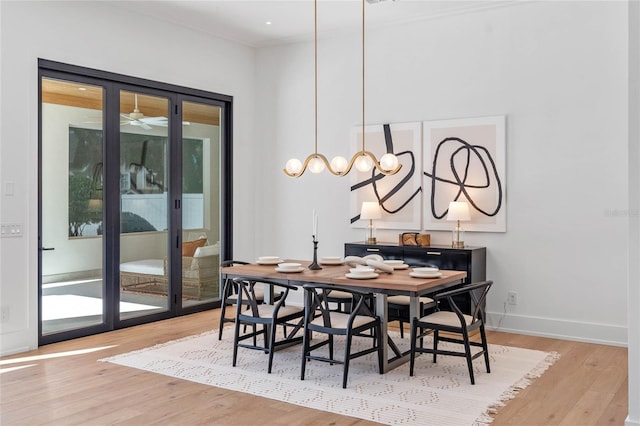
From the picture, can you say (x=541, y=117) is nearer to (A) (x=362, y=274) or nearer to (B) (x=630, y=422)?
(A) (x=362, y=274)

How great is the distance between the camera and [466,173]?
6.23 meters

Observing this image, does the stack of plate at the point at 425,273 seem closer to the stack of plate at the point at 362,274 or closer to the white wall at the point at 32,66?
the stack of plate at the point at 362,274

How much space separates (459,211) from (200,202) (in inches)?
115

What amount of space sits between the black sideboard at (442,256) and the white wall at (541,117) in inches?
10.7

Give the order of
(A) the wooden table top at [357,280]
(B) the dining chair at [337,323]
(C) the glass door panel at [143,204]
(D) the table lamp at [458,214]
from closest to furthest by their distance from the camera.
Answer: (B) the dining chair at [337,323], (A) the wooden table top at [357,280], (D) the table lamp at [458,214], (C) the glass door panel at [143,204]

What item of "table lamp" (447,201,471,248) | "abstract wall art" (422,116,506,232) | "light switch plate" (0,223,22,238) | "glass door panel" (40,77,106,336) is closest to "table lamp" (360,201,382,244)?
"abstract wall art" (422,116,506,232)

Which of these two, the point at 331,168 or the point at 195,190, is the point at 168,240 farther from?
the point at 331,168

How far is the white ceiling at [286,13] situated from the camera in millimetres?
6039

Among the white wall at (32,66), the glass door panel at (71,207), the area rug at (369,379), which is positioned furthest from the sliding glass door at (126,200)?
the area rug at (369,379)

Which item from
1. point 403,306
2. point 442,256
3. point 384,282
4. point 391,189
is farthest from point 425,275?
point 391,189

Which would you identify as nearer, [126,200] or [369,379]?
[369,379]

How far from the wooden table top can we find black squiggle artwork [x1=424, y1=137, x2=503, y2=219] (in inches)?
56.4

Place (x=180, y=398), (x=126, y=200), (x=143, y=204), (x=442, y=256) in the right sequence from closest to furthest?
(x=180, y=398) < (x=442, y=256) < (x=126, y=200) < (x=143, y=204)

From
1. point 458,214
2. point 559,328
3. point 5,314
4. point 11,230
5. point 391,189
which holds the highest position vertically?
point 391,189
